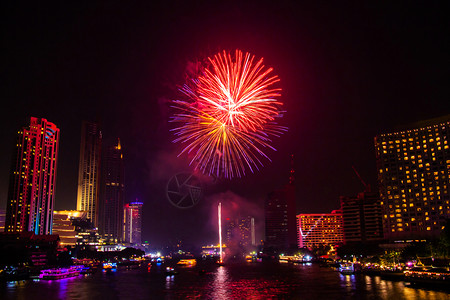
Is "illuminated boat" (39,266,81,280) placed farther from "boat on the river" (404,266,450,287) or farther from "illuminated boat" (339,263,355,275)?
"boat on the river" (404,266,450,287)

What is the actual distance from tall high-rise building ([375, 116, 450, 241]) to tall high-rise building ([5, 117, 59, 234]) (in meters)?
130

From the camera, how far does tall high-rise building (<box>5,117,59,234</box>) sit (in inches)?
6240

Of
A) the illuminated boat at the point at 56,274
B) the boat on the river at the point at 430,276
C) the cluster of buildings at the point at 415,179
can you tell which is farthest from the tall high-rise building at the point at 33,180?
the boat on the river at the point at 430,276

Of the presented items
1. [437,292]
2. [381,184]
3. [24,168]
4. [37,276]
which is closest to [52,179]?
[24,168]

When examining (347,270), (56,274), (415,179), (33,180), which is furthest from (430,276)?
(33,180)

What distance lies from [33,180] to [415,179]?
140032mm

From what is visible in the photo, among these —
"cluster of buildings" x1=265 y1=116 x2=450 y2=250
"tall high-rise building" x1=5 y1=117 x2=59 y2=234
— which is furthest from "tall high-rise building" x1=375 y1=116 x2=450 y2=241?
"tall high-rise building" x1=5 y1=117 x2=59 y2=234

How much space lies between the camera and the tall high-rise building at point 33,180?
158 meters

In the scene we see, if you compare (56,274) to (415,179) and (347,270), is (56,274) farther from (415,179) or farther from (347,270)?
(415,179)

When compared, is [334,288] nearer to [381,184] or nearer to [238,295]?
[238,295]

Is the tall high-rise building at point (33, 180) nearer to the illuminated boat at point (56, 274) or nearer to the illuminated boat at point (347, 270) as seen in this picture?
the illuminated boat at point (56, 274)

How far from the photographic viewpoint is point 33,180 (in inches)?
6407

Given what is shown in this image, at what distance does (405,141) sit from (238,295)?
10249 centimetres

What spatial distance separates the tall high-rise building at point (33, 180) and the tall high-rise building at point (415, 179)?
130m
